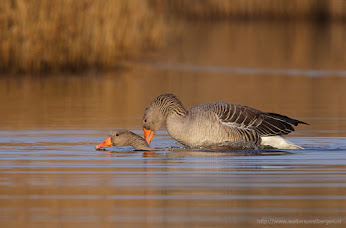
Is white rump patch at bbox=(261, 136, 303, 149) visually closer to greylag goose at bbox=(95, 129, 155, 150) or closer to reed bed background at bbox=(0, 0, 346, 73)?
greylag goose at bbox=(95, 129, 155, 150)

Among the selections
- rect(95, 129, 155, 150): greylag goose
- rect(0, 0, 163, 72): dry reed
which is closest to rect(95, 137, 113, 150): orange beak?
rect(95, 129, 155, 150): greylag goose

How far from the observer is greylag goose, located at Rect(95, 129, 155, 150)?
10.0 m

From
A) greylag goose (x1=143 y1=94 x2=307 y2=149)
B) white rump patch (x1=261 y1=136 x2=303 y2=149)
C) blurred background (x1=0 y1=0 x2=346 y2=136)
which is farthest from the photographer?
blurred background (x1=0 y1=0 x2=346 y2=136)

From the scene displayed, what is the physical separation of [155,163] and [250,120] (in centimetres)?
166

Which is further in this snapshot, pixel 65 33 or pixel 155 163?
pixel 65 33

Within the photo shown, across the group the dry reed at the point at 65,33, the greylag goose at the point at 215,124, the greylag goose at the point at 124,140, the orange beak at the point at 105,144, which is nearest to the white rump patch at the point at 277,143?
the greylag goose at the point at 215,124

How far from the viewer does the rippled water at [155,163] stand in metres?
6.32

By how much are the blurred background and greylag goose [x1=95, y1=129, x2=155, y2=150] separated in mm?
1778

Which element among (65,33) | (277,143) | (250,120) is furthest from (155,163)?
(65,33)

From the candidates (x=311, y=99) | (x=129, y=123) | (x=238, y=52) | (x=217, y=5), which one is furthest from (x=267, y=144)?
(x=217, y=5)

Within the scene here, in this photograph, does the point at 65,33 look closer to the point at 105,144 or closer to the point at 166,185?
the point at 105,144

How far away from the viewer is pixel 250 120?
1010 centimetres

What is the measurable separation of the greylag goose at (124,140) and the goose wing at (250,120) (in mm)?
768

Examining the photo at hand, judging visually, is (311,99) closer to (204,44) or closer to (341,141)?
(341,141)
